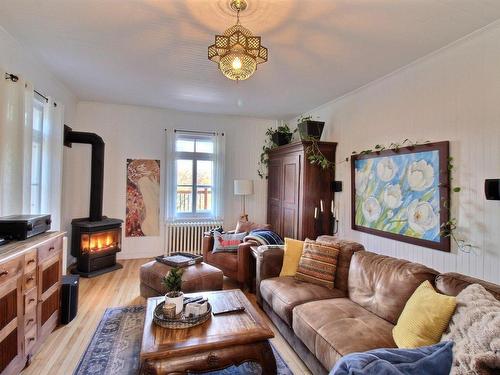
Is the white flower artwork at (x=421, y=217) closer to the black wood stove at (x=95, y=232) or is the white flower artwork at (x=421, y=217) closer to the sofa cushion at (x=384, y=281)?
the sofa cushion at (x=384, y=281)

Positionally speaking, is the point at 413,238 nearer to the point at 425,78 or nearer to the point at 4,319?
the point at 425,78

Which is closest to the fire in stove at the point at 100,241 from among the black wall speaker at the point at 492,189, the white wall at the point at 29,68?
the white wall at the point at 29,68

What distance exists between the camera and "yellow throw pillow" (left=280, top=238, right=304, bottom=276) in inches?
113

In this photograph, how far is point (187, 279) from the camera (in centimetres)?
286

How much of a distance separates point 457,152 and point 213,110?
12.3ft

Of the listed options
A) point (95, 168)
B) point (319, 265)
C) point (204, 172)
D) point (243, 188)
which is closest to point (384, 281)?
point (319, 265)

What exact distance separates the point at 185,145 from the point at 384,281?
13.5ft

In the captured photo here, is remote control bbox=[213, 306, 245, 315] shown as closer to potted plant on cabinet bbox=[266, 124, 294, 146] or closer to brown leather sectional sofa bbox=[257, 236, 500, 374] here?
brown leather sectional sofa bbox=[257, 236, 500, 374]

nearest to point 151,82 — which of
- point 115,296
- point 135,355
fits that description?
point 115,296

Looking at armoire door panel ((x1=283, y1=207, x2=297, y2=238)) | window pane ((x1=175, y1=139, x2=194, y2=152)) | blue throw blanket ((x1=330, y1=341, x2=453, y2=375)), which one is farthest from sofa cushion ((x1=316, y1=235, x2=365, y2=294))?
window pane ((x1=175, y1=139, x2=194, y2=152))

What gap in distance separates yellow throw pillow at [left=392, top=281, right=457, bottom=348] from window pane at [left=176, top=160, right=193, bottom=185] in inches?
164

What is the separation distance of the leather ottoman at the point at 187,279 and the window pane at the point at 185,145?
8.28 feet

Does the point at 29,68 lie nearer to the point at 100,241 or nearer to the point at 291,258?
the point at 100,241

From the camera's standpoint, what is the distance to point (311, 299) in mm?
2328
